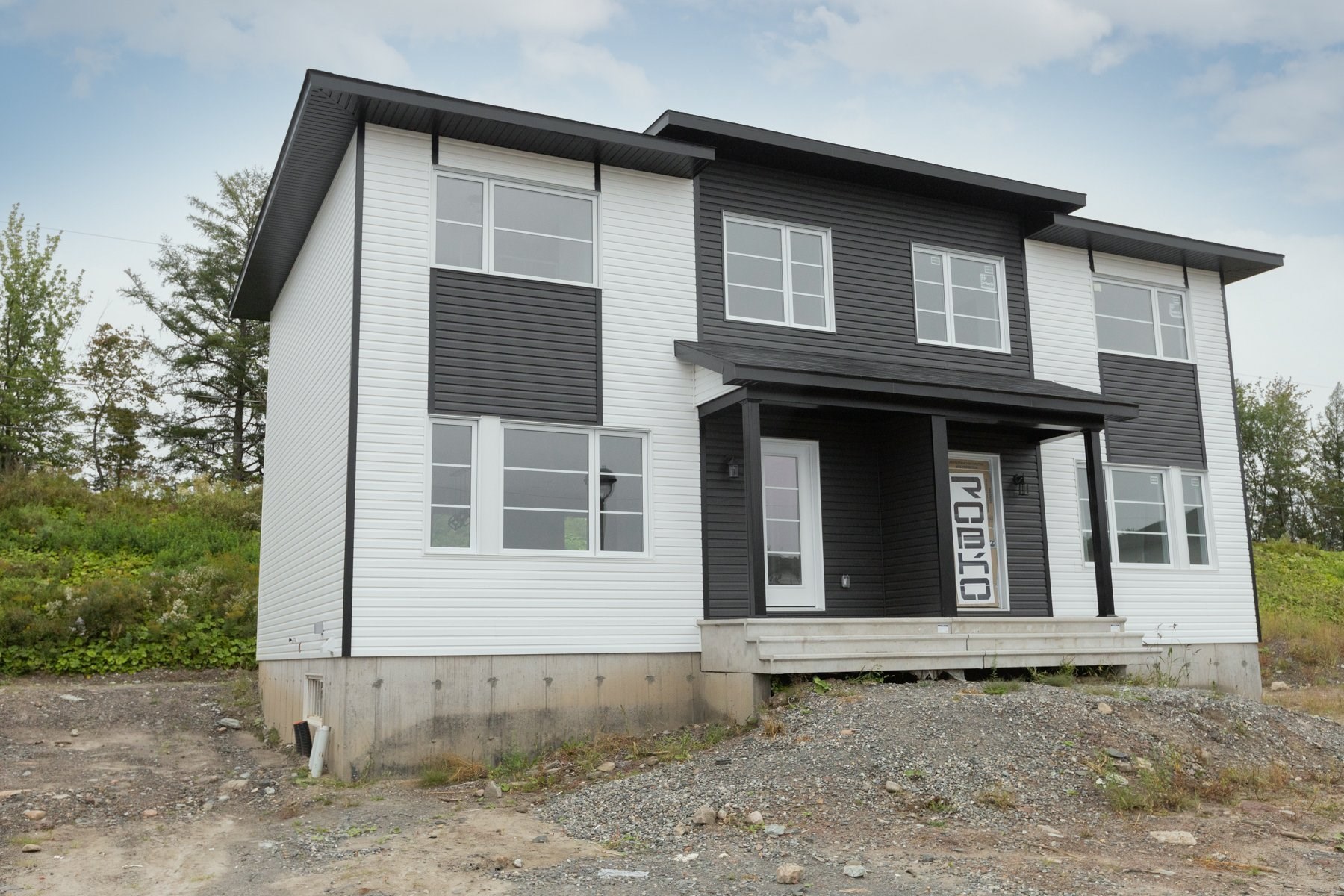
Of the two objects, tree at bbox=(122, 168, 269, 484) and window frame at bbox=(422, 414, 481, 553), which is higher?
tree at bbox=(122, 168, 269, 484)

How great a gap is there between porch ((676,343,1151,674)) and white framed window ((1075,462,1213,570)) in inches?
45.0

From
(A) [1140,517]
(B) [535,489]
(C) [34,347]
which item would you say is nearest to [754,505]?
(B) [535,489]

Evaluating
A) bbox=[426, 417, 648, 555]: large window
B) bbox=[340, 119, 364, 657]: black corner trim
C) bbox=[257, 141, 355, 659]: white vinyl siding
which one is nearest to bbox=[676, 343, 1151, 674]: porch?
bbox=[426, 417, 648, 555]: large window

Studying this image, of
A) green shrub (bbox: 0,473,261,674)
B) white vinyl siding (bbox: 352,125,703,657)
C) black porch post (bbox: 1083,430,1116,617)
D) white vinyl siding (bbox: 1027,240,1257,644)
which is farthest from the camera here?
green shrub (bbox: 0,473,261,674)

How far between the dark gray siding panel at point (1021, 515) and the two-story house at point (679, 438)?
46 millimetres

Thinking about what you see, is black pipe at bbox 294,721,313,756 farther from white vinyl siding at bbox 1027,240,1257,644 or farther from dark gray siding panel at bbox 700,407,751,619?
white vinyl siding at bbox 1027,240,1257,644

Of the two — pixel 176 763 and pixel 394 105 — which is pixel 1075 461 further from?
pixel 176 763

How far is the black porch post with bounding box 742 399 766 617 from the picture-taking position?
34.2 feet

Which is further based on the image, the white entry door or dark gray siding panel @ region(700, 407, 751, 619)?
the white entry door

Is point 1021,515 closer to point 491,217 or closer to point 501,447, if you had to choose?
point 501,447

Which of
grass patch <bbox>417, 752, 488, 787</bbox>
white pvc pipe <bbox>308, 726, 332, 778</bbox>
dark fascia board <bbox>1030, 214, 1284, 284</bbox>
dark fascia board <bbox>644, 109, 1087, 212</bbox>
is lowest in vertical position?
grass patch <bbox>417, 752, 488, 787</bbox>

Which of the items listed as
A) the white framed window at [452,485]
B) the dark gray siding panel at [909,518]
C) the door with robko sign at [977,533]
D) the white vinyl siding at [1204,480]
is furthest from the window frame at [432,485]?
the white vinyl siding at [1204,480]

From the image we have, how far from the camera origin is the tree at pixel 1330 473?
125 ft

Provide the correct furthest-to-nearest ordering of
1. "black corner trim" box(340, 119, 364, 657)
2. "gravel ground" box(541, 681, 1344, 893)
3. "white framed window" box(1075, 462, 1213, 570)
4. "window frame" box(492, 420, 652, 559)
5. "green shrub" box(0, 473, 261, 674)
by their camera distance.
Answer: "green shrub" box(0, 473, 261, 674), "white framed window" box(1075, 462, 1213, 570), "window frame" box(492, 420, 652, 559), "black corner trim" box(340, 119, 364, 657), "gravel ground" box(541, 681, 1344, 893)
